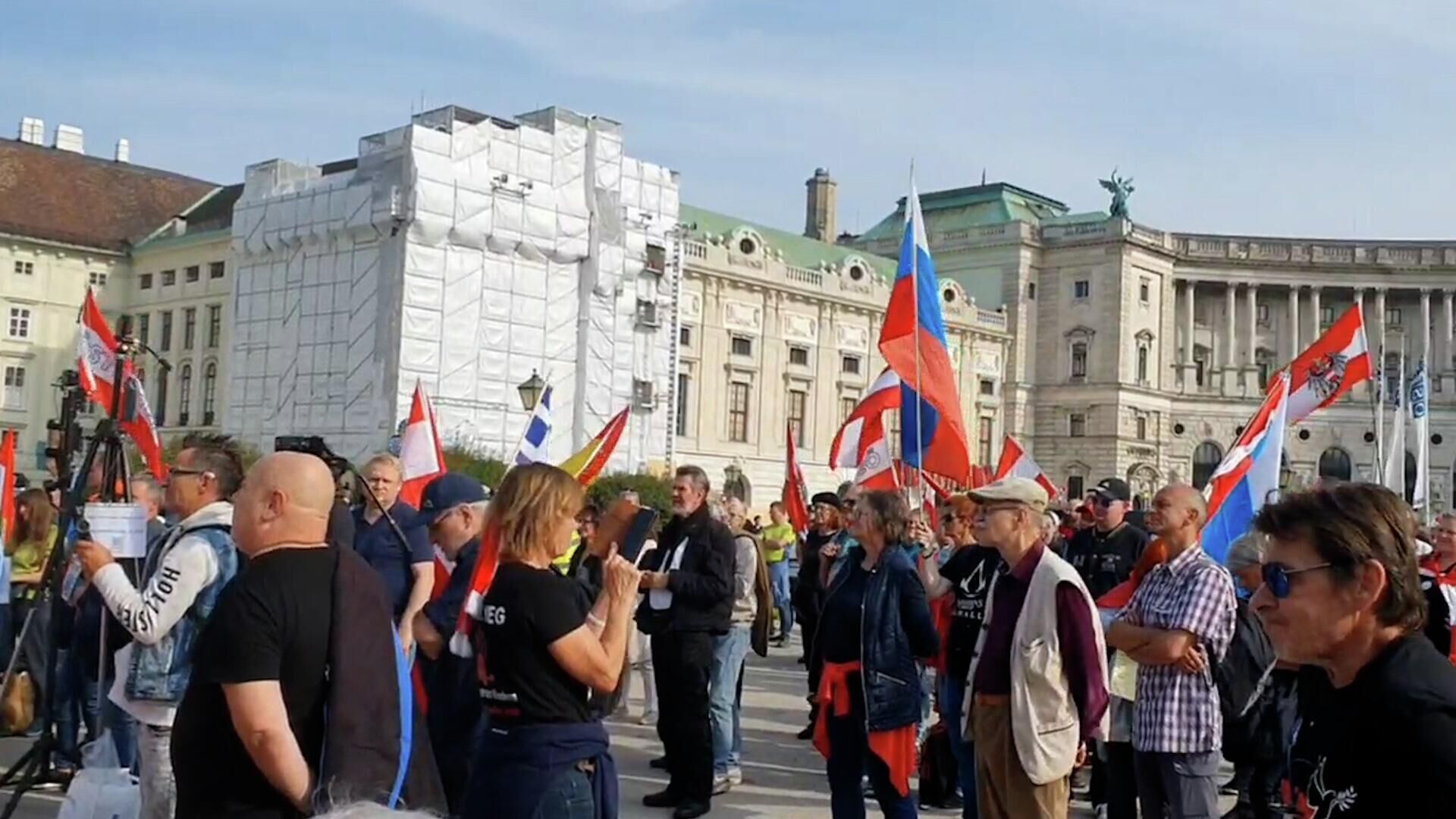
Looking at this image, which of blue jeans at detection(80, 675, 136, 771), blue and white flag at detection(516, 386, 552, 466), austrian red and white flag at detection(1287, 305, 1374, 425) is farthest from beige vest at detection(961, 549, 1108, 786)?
austrian red and white flag at detection(1287, 305, 1374, 425)

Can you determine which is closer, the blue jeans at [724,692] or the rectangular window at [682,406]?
the blue jeans at [724,692]

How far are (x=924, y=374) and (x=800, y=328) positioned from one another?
4498 cm

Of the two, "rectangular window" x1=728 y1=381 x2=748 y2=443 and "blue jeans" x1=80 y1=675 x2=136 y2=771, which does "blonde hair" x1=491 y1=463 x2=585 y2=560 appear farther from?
"rectangular window" x1=728 y1=381 x2=748 y2=443

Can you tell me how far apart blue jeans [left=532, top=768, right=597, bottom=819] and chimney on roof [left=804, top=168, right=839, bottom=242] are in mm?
66549

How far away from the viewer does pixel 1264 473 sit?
8.41m

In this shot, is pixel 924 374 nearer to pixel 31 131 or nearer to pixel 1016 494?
pixel 1016 494

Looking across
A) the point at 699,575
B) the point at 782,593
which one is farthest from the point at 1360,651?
the point at 782,593

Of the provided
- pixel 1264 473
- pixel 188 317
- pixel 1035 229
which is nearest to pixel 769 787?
pixel 1264 473

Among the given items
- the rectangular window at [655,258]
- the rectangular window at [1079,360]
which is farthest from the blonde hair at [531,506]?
the rectangular window at [1079,360]

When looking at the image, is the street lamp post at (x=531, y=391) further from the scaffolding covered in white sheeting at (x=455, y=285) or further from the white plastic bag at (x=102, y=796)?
the scaffolding covered in white sheeting at (x=455, y=285)

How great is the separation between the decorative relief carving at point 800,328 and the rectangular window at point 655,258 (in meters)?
9.25

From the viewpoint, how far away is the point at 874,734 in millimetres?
5848

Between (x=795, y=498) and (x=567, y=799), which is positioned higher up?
(x=795, y=498)

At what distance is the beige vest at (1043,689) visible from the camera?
4824mm
